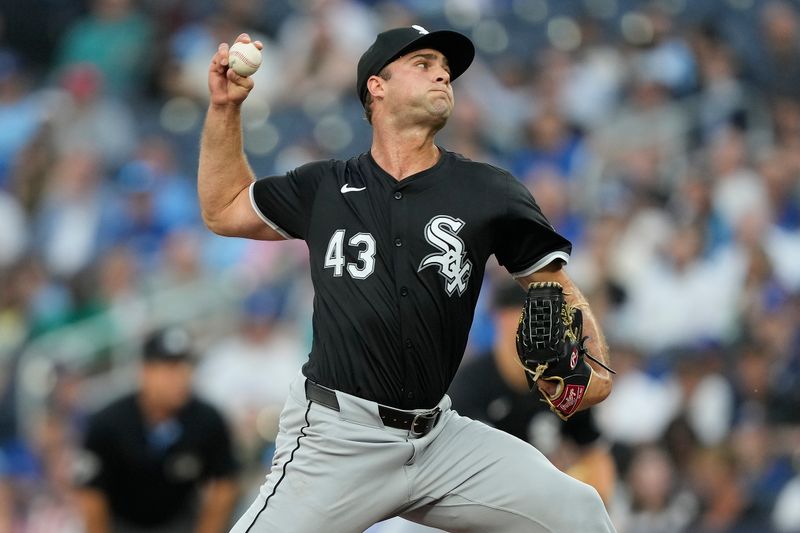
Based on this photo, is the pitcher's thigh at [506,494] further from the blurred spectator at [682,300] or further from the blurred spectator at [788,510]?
the blurred spectator at [682,300]

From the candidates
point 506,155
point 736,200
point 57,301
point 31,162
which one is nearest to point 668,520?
point 736,200

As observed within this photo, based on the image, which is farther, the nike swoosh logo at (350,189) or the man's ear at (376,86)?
the man's ear at (376,86)

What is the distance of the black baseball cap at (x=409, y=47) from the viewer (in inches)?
187

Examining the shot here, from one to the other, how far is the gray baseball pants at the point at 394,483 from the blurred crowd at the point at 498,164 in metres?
4.08

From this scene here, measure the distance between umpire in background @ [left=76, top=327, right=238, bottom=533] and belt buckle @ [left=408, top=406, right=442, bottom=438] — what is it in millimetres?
2483

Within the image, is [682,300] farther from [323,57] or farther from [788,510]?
[323,57]

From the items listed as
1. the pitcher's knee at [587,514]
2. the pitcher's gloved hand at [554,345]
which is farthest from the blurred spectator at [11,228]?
the pitcher's knee at [587,514]

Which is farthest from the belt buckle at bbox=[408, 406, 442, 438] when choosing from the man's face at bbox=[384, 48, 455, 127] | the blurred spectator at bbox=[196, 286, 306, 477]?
the blurred spectator at bbox=[196, 286, 306, 477]

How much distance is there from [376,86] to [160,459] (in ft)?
9.10

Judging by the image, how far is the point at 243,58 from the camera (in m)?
4.71

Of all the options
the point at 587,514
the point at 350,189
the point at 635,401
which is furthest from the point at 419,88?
the point at 635,401

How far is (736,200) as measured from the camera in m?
10.5

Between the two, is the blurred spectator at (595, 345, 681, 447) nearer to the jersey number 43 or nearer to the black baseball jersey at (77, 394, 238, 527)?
the black baseball jersey at (77, 394, 238, 527)

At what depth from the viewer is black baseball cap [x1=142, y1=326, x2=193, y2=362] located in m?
6.77
